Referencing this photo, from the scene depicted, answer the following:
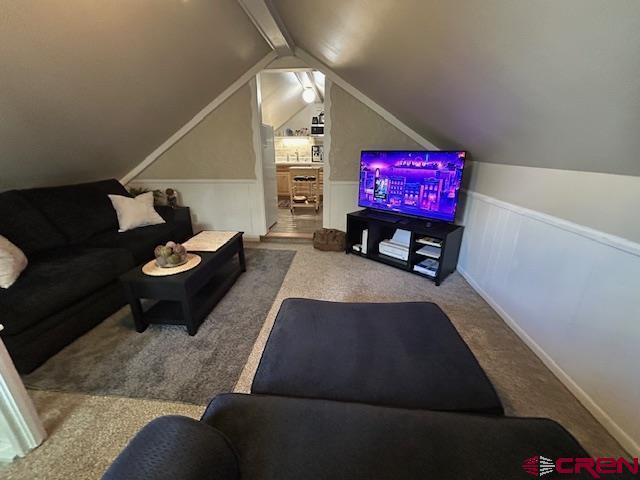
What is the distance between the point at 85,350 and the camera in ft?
5.56

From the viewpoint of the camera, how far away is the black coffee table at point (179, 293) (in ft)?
5.61

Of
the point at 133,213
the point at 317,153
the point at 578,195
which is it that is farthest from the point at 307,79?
the point at 578,195

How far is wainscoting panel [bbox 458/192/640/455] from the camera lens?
1.14 meters

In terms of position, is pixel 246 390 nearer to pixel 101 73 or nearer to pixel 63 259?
pixel 63 259

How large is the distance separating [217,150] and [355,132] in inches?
72.6

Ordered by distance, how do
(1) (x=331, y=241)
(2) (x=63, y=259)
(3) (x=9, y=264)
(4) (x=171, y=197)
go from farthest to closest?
(4) (x=171, y=197) < (1) (x=331, y=241) < (2) (x=63, y=259) < (3) (x=9, y=264)

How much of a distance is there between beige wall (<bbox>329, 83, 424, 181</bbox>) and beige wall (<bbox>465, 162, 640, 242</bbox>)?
140cm

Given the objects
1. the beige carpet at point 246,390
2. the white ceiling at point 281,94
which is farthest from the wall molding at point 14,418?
the white ceiling at point 281,94

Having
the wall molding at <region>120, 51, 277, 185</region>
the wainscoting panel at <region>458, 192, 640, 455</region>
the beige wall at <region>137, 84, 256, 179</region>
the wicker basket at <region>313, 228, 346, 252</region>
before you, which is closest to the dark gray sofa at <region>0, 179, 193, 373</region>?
the wall molding at <region>120, 51, 277, 185</region>

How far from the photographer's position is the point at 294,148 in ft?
22.7

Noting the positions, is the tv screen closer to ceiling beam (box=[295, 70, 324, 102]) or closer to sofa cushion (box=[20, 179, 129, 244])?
sofa cushion (box=[20, 179, 129, 244])

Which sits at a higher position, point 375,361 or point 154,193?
point 154,193

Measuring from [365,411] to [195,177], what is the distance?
145 inches

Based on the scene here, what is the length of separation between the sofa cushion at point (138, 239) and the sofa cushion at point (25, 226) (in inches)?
10.0
